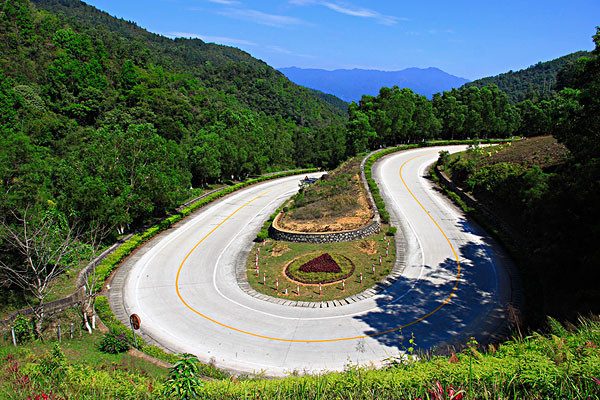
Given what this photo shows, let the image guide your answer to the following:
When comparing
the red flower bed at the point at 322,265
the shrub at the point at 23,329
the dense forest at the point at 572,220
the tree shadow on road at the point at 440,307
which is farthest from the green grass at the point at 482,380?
the red flower bed at the point at 322,265

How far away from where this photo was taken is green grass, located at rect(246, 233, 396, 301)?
20.5 meters

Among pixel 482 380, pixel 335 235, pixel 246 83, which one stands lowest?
pixel 335 235

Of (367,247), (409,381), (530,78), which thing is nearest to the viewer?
(409,381)

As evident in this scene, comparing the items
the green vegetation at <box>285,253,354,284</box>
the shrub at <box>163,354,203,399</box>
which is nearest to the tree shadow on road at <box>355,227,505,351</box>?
the green vegetation at <box>285,253,354,284</box>

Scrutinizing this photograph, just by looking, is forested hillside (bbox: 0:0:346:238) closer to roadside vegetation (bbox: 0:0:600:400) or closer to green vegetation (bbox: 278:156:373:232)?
roadside vegetation (bbox: 0:0:600:400)

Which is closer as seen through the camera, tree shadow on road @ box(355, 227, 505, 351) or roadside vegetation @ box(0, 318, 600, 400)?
roadside vegetation @ box(0, 318, 600, 400)

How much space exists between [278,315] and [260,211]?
70.7ft

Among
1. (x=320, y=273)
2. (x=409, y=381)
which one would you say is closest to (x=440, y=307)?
(x=320, y=273)

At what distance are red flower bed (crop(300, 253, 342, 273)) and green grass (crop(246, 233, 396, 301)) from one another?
3.42 feet

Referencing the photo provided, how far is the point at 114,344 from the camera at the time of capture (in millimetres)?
14648

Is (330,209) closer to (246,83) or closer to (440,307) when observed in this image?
(440,307)

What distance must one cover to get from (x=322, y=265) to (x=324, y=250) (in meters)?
3.14

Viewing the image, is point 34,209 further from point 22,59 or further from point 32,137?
point 22,59

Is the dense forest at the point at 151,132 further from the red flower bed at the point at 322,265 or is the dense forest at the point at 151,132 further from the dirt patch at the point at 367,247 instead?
the red flower bed at the point at 322,265
